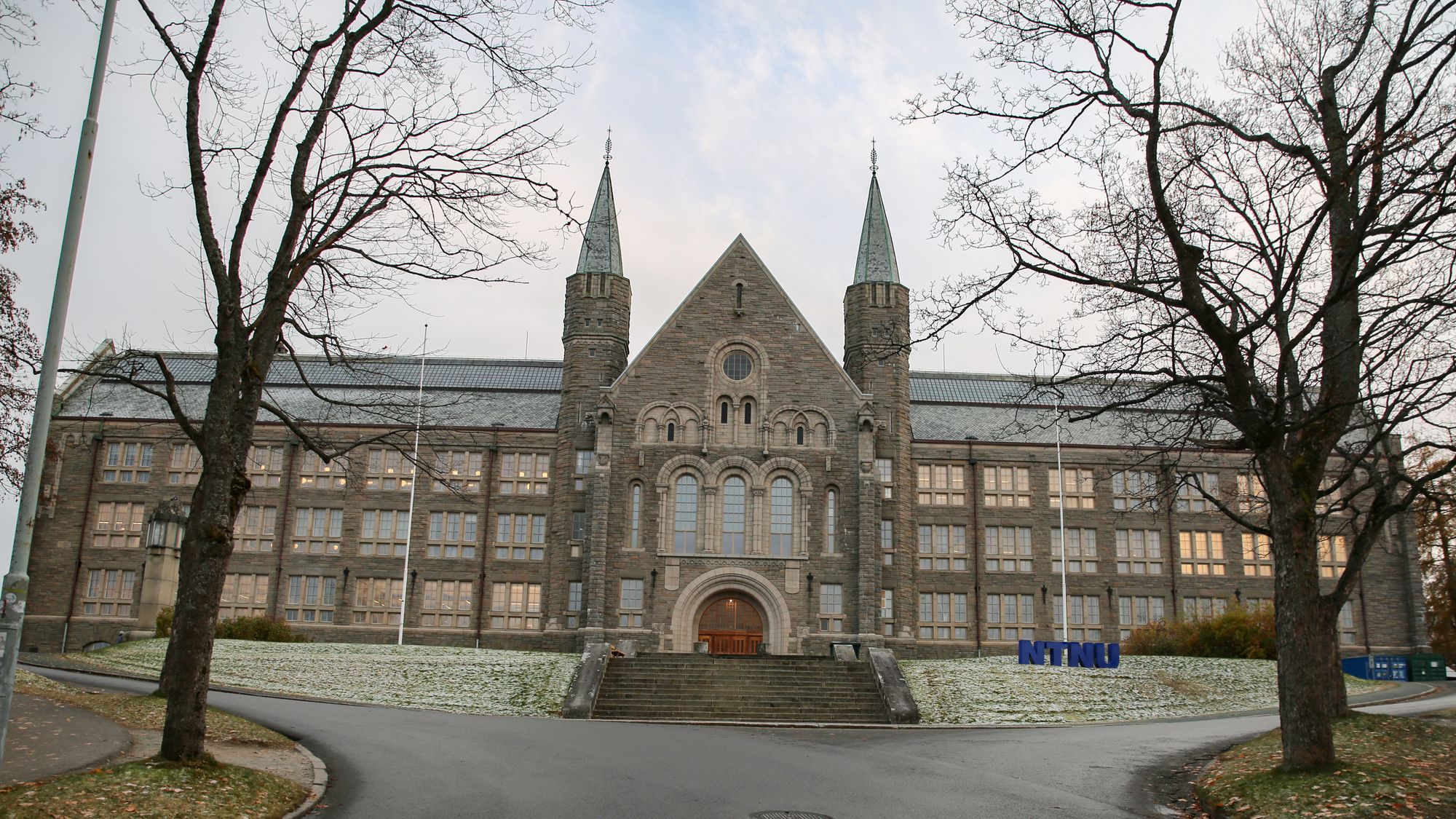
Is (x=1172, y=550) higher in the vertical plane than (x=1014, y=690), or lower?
higher

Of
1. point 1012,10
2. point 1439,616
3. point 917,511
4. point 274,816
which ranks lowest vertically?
point 274,816

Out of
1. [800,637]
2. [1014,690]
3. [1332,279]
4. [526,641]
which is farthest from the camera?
[526,641]

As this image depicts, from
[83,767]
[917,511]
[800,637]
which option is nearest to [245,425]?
[83,767]

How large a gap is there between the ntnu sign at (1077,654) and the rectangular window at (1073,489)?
1015 centimetres

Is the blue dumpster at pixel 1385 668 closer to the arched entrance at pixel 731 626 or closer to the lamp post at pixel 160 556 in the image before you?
the arched entrance at pixel 731 626

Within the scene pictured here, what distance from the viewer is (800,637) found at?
133 ft

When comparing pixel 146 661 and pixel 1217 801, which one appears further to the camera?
pixel 146 661

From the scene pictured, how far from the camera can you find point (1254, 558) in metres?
47.7

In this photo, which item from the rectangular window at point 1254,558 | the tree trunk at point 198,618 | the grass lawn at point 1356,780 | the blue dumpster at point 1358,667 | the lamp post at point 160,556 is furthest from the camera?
the rectangular window at point 1254,558

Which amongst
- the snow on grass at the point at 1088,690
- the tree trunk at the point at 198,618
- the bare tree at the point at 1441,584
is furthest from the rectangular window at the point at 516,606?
the bare tree at the point at 1441,584

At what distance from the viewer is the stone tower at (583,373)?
144 ft

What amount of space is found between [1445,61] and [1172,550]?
36.2 meters

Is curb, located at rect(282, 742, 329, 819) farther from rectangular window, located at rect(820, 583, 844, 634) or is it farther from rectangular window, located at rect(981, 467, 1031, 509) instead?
rectangular window, located at rect(981, 467, 1031, 509)

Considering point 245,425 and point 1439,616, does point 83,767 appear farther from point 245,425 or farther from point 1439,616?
point 1439,616
